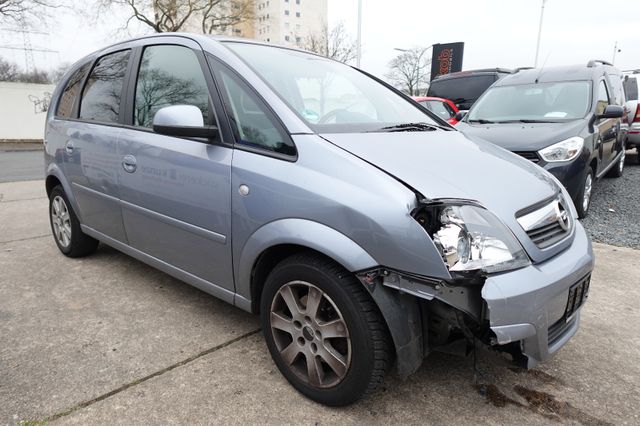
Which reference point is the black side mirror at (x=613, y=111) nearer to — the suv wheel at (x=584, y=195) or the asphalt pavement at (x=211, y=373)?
the suv wheel at (x=584, y=195)

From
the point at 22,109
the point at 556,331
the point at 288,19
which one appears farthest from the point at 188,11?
the point at 288,19

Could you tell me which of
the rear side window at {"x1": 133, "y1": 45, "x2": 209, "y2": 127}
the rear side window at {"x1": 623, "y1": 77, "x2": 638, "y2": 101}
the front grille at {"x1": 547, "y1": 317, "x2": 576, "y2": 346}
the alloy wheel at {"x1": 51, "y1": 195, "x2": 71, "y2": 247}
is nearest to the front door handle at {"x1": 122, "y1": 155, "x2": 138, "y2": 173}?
the rear side window at {"x1": 133, "y1": 45, "x2": 209, "y2": 127}

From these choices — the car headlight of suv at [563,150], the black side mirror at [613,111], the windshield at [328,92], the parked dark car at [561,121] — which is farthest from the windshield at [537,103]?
the windshield at [328,92]

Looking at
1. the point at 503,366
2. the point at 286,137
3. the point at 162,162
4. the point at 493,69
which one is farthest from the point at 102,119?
the point at 493,69

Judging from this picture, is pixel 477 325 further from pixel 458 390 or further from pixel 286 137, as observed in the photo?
pixel 286 137

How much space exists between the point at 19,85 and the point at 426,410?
26.4 meters

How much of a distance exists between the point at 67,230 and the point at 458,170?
3.42 m

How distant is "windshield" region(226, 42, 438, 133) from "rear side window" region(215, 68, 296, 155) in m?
0.12

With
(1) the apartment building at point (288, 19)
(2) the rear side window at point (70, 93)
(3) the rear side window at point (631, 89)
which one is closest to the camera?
(2) the rear side window at point (70, 93)

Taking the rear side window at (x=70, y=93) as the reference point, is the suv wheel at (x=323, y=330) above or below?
below

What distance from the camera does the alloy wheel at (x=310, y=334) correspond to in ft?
6.15

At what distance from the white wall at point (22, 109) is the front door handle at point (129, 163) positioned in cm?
2365

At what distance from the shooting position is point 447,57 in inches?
801

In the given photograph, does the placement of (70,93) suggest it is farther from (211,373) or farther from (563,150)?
(563,150)
